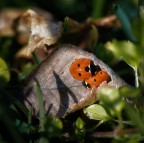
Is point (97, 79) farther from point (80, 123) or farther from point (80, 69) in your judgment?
point (80, 123)

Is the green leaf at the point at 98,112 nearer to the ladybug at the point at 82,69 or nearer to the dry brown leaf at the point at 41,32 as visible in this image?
the ladybug at the point at 82,69

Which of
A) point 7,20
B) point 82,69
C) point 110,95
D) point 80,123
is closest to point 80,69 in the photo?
point 82,69

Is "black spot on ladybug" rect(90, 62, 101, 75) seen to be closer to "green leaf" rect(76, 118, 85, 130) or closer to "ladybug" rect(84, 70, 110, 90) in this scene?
"ladybug" rect(84, 70, 110, 90)

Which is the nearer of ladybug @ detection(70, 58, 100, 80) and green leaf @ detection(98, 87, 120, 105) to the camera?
green leaf @ detection(98, 87, 120, 105)

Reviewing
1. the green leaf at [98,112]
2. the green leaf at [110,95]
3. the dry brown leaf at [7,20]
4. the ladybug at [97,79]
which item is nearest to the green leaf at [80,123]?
the green leaf at [98,112]

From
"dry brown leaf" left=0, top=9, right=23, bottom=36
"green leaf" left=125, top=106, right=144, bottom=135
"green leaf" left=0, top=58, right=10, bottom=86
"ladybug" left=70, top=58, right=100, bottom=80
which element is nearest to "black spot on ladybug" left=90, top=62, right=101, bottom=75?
"ladybug" left=70, top=58, right=100, bottom=80

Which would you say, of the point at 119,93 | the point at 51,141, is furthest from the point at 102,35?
the point at 119,93

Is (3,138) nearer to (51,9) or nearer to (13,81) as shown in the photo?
(13,81)

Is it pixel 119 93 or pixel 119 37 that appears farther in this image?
pixel 119 37
